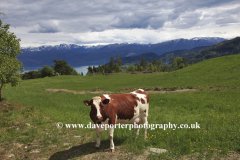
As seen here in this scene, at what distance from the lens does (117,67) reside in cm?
16125

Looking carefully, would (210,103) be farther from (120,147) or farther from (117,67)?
(117,67)

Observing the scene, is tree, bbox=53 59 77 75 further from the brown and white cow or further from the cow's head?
the cow's head

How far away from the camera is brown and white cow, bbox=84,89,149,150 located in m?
7.52

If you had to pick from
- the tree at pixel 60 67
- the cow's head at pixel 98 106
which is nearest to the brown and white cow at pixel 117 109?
the cow's head at pixel 98 106

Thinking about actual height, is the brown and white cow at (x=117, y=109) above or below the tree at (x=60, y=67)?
below

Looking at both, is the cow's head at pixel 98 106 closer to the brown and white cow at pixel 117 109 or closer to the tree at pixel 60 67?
the brown and white cow at pixel 117 109

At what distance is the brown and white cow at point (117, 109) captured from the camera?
752 cm

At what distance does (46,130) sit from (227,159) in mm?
11332

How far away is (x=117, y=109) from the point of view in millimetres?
8156

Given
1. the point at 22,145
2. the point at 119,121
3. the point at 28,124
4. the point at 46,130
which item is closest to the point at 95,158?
the point at 119,121

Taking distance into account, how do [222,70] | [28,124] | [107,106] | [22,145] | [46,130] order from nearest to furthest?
[107,106] → [22,145] → [46,130] → [28,124] → [222,70]

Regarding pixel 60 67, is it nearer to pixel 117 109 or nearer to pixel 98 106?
pixel 117 109

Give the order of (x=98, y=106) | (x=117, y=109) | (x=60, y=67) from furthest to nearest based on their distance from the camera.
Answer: (x=60, y=67) → (x=117, y=109) → (x=98, y=106)

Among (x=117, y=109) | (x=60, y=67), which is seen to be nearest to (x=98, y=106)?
(x=117, y=109)
